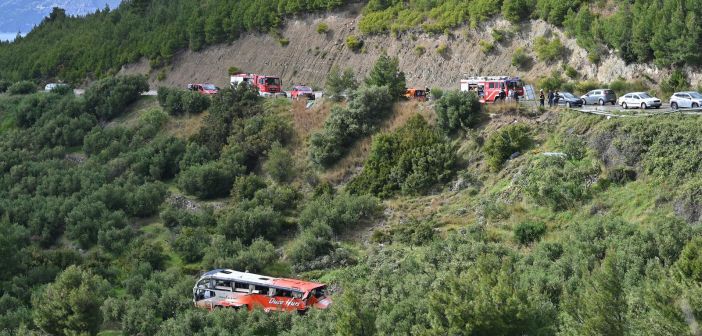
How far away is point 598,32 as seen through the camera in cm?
5084

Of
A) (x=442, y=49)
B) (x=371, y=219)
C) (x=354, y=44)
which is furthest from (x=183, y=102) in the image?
(x=371, y=219)

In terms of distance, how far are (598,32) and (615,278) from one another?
3071 centimetres

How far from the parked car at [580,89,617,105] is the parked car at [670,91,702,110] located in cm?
424

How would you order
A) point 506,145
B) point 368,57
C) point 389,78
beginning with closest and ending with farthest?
point 506,145, point 389,78, point 368,57

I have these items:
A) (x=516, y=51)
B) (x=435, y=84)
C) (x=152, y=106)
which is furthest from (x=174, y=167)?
(x=516, y=51)

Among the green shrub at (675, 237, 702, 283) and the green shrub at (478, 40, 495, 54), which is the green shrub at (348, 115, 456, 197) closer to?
the green shrub at (478, 40, 495, 54)

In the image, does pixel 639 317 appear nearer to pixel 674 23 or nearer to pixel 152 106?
pixel 674 23

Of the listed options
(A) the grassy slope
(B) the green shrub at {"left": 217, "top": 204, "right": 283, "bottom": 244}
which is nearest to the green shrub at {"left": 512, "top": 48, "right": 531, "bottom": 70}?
(A) the grassy slope

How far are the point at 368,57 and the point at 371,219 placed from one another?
27648 millimetres

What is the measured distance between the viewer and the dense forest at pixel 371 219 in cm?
2412

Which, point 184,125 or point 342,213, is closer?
point 342,213

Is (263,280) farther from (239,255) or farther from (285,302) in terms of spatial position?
(239,255)

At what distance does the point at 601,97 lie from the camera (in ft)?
150

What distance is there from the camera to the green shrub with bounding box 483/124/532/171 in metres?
41.7
